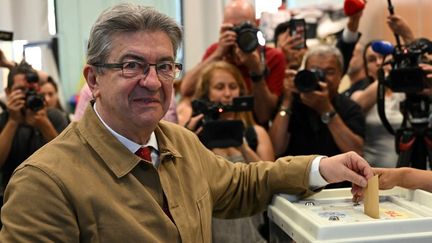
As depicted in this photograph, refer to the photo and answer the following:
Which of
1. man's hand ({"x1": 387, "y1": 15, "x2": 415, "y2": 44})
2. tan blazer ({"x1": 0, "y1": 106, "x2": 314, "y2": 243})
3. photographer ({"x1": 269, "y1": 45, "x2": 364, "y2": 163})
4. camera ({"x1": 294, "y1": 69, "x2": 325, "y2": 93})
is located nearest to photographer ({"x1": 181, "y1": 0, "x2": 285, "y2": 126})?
photographer ({"x1": 269, "y1": 45, "x2": 364, "y2": 163})

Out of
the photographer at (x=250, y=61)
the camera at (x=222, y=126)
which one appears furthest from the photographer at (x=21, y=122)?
the camera at (x=222, y=126)

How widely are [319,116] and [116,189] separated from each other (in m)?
1.12

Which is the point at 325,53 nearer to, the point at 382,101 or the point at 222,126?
the point at 382,101

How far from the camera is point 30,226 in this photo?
36.4 inches

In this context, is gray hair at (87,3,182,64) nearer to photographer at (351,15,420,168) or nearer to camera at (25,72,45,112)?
photographer at (351,15,420,168)

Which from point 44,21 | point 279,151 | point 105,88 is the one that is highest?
point 44,21

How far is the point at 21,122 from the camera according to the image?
2.28m

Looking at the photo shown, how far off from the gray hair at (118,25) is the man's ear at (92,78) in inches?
0.8

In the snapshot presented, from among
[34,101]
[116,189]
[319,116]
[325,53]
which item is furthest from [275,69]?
[116,189]

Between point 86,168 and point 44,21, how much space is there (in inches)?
83.7

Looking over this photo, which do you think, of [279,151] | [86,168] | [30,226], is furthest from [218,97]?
[30,226]

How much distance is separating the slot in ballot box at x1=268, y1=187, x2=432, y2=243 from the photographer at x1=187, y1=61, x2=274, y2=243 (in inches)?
19.0

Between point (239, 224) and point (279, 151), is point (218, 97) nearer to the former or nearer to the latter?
point (279, 151)

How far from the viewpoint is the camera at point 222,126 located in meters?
1.86
